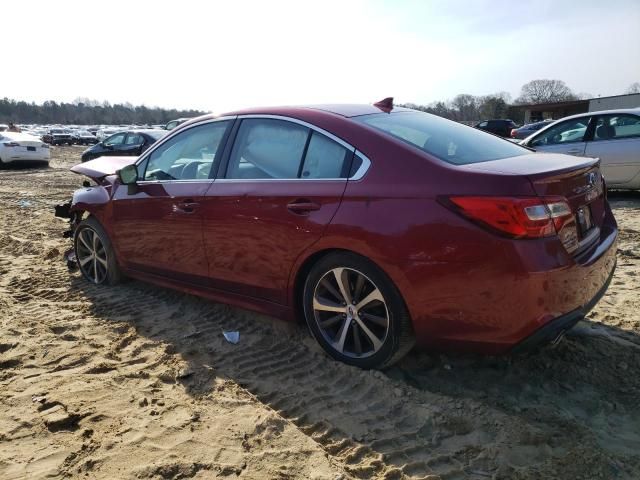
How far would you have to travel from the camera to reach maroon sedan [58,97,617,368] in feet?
8.61

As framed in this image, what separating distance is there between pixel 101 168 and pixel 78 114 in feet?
481

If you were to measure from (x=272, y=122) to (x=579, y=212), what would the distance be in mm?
1999

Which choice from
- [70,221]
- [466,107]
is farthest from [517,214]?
[466,107]

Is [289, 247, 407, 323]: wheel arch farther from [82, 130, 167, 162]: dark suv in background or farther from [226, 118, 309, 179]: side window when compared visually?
→ [82, 130, 167, 162]: dark suv in background

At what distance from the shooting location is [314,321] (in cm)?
336

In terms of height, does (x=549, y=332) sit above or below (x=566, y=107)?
below

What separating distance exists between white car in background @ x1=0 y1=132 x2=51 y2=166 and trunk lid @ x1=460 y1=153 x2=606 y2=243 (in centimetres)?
2053

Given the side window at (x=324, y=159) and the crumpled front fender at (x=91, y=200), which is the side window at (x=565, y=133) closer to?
the side window at (x=324, y=159)

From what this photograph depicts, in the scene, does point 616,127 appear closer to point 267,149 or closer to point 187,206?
point 267,149

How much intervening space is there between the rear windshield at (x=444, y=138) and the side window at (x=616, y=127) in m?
6.06

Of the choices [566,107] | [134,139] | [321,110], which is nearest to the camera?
[321,110]

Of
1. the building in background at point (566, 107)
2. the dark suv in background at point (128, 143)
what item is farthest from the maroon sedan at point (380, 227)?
the building in background at point (566, 107)

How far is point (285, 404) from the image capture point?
2.92 m

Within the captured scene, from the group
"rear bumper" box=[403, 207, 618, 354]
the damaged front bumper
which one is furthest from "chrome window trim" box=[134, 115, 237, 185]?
"rear bumper" box=[403, 207, 618, 354]
